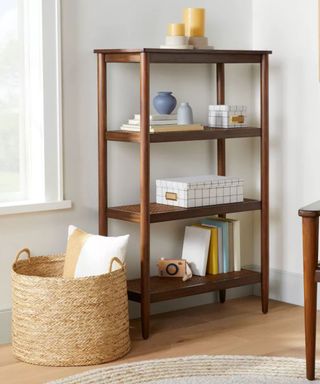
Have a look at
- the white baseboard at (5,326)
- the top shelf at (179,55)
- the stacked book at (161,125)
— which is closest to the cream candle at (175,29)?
the top shelf at (179,55)

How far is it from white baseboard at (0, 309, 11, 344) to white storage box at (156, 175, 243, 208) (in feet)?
2.94

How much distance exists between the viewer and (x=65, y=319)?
349cm

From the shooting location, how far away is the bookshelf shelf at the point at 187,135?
3904mm

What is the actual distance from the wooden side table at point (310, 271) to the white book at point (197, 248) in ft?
3.42

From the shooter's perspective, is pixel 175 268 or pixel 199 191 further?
pixel 175 268

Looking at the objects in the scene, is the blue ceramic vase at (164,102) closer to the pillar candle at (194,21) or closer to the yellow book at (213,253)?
the pillar candle at (194,21)

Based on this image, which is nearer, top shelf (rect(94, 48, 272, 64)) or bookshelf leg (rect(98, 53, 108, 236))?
top shelf (rect(94, 48, 272, 64))

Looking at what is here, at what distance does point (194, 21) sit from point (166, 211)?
92cm

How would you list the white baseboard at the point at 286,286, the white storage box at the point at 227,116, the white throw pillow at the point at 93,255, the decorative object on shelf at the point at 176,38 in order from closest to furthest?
the white throw pillow at the point at 93,255 < the decorative object on shelf at the point at 176,38 < the white storage box at the point at 227,116 < the white baseboard at the point at 286,286

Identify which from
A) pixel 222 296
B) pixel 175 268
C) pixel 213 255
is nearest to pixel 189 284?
pixel 175 268

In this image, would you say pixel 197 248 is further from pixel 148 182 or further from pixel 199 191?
pixel 148 182

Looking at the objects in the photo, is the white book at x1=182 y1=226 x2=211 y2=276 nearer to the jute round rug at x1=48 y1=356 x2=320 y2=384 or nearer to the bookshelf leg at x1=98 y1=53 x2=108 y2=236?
the bookshelf leg at x1=98 y1=53 x2=108 y2=236

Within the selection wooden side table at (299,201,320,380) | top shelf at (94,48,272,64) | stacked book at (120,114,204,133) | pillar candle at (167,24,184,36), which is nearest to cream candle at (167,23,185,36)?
pillar candle at (167,24,184,36)

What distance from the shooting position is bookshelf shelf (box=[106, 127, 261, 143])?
3.90 meters
